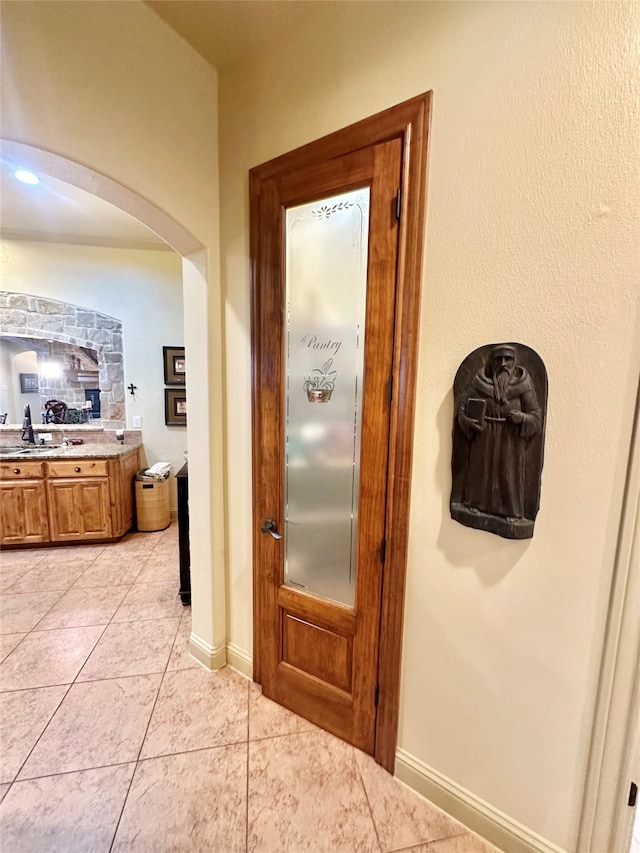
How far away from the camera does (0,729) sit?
165cm

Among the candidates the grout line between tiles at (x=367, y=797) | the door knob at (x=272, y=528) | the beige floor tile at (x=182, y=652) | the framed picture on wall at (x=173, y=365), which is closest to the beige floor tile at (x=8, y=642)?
the beige floor tile at (x=182, y=652)

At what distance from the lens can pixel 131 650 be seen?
7.14 feet

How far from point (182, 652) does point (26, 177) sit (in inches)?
141

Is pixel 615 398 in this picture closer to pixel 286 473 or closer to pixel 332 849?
pixel 286 473

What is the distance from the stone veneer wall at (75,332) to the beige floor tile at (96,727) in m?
2.89

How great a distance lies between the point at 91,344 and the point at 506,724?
4619mm

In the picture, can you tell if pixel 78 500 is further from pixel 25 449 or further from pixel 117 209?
pixel 117 209

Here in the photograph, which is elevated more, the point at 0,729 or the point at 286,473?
the point at 286,473

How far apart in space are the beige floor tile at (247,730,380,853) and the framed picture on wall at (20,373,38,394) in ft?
13.9

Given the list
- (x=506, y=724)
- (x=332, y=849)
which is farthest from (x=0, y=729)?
(x=506, y=724)

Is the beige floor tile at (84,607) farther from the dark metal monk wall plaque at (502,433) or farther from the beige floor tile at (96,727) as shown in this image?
the dark metal monk wall plaque at (502,433)

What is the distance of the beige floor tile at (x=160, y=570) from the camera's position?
9.91 feet

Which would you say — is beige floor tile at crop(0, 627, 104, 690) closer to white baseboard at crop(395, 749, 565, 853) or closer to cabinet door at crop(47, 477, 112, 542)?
cabinet door at crop(47, 477, 112, 542)

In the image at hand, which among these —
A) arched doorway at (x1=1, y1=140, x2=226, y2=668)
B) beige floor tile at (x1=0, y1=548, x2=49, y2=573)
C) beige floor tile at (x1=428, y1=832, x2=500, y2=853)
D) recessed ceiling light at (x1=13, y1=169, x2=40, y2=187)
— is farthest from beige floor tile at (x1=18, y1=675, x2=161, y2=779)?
recessed ceiling light at (x1=13, y1=169, x2=40, y2=187)
